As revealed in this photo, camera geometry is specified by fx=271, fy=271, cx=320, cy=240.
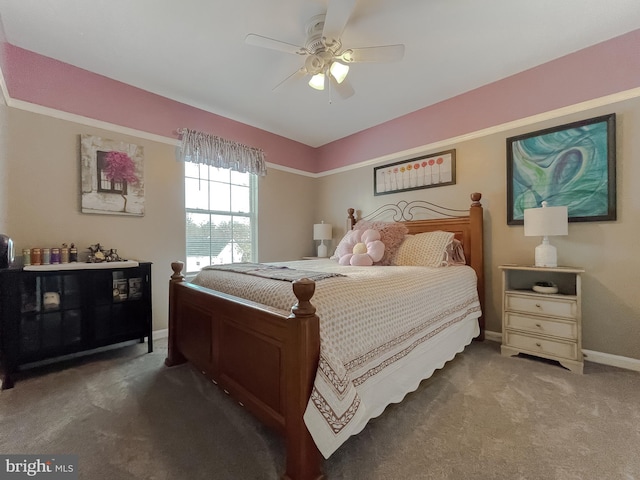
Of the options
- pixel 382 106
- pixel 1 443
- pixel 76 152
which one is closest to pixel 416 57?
pixel 382 106

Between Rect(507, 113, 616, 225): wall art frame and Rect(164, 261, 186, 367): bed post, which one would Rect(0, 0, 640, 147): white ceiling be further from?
Rect(164, 261, 186, 367): bed post

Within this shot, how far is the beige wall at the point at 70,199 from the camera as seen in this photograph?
89.0 inches

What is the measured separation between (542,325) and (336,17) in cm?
282

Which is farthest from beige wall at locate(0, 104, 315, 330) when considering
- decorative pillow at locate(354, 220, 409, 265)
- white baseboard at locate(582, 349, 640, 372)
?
white baseboard at locate(582, 349, 640, 372)

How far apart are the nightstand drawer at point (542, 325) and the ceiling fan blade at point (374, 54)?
2.37m

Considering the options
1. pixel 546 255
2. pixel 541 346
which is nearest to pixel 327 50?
pixel 546 255

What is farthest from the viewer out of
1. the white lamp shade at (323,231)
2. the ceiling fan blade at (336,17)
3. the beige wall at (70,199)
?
the white lamp shade at (323,231)

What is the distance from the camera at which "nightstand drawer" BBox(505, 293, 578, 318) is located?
2.15 m

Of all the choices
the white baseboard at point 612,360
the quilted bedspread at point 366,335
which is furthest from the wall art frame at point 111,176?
the white baseboard at point 612,360

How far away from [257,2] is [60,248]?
2.56 meters

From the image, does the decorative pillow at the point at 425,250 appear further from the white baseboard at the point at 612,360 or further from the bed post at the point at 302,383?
the bed post at the point at 302,383

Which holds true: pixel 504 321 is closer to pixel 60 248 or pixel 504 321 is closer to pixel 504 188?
pixel 504 188

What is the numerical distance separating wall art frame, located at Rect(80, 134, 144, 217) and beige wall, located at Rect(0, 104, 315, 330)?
0.06 meters

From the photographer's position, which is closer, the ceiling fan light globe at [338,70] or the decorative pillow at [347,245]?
the ceiling fan light globe at [338,70]
